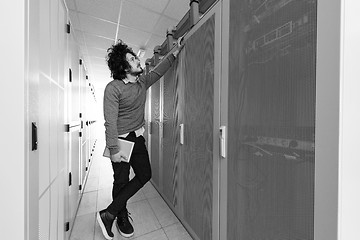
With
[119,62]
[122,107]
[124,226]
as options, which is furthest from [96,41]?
[124,226]

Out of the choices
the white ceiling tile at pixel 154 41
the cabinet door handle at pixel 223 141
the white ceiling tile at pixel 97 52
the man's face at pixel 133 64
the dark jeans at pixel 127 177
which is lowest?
the dark jeans at pixel 127 177

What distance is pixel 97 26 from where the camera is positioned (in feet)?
10.7

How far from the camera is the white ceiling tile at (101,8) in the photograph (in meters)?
2.59

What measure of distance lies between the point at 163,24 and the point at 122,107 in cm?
209

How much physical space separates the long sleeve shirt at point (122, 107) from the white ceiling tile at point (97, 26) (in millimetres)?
2026

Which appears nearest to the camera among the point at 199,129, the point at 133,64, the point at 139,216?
the point at 199,129

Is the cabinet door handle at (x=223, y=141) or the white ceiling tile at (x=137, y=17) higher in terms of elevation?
the white ceiling tile at (x=137, y=17)

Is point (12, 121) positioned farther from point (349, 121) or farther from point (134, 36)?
point (134, 36)

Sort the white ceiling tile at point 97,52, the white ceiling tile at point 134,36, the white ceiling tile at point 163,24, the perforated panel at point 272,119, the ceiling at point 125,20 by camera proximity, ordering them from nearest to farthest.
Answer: the perforated panel at point 272,119 → the ceiling at point 125,20 → the white ceiling tile at point 163,24 → the white ceiling tile at point 134,36 → the white ceiling tile at point 97,52

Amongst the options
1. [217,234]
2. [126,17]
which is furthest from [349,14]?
[126,17]

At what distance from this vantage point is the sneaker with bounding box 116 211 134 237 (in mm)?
1649

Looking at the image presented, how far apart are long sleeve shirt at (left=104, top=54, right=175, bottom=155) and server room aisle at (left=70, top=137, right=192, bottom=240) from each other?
2.83ft

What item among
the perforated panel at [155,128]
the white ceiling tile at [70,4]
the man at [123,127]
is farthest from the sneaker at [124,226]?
the white ceiling tile at [70,4]

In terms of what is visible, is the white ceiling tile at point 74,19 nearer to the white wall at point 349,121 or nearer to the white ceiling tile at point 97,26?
the white ceiling tile at point 97,26
